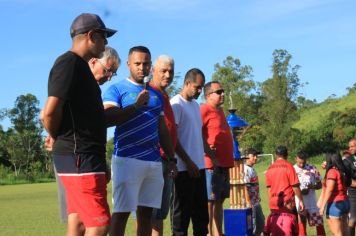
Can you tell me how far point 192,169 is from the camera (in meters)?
7.12

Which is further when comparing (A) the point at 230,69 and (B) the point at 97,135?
(A) the point at 230,69

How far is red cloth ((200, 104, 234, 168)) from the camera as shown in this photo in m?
8.71

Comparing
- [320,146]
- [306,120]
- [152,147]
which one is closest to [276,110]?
[320,146]

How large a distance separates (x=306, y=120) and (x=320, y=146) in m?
25.9

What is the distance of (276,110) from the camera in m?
72.4

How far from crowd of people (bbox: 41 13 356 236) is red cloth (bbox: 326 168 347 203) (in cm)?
1

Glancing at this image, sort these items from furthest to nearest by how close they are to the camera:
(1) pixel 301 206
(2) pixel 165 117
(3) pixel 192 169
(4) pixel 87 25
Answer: (1) pixel 301 206
(3) pixel 192 169
(2) pixel 165 117
(4) pixel 87 25

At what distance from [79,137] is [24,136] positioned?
84.3 m

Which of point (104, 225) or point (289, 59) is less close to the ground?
point (289, 59)

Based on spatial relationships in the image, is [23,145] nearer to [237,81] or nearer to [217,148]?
[237,81]

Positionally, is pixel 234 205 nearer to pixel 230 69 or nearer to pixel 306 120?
pixel 230 69

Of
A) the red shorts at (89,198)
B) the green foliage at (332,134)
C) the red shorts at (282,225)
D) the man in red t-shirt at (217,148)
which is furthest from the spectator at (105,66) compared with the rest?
the green foliage at (332,134)

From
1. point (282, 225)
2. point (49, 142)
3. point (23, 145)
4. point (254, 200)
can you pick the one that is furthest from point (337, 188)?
point (23, 145)

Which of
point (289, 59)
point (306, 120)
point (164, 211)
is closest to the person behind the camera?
point (164, 211)
